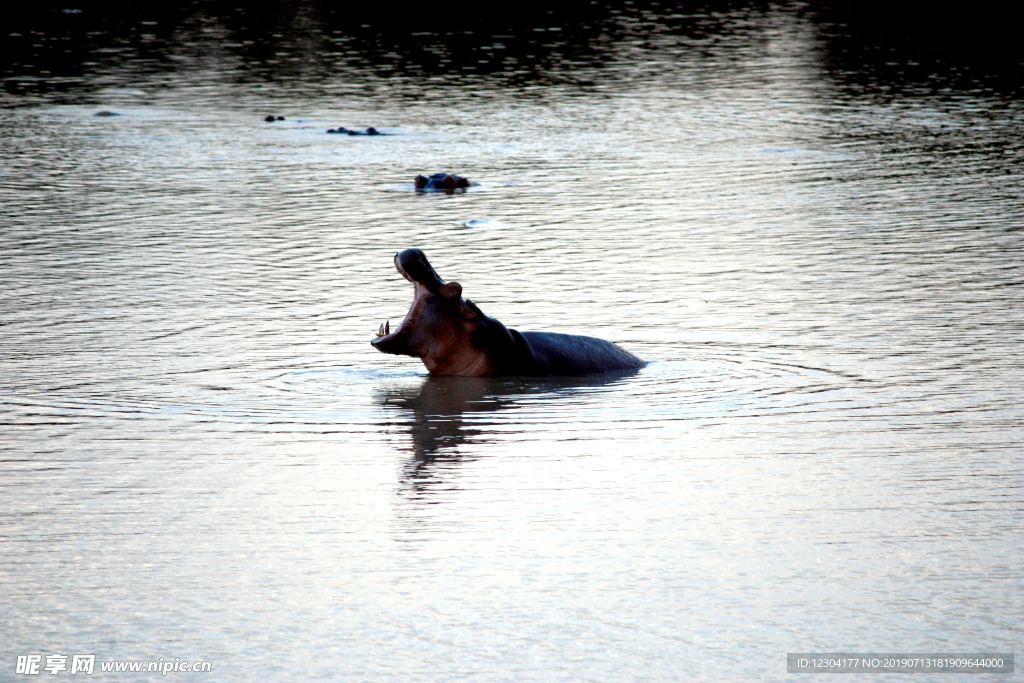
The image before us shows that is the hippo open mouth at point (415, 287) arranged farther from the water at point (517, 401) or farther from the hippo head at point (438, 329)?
the water at point (517, 401)

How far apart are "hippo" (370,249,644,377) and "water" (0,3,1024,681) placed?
0.47 feet

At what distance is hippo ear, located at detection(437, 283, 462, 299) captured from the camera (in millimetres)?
7980

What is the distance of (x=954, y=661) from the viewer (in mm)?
4617

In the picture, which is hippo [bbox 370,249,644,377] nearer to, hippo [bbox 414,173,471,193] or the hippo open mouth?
the hippo open mouth

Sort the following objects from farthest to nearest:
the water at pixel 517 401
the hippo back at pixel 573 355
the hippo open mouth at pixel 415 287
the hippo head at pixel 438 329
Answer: the hippo back at pixel 573 355
the hippo head at pixel 438 329
the hippo open mouth at pixel 415 287
the water at pixel 517 401

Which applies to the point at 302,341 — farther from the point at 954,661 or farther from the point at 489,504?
the point at 954,661

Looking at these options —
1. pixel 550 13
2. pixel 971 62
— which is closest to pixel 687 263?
pixel 971 62

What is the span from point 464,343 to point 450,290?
0.27 m

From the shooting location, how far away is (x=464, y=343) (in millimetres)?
8148

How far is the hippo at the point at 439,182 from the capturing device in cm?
1442

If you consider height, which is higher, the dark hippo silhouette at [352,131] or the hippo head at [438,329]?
the hippo head at [438,329]

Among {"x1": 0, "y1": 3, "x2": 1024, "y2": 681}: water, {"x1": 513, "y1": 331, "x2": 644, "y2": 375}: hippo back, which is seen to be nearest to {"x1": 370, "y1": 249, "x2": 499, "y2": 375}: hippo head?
{"x1": 0, "y1": 3, "x2": 1024, "y2": 681}: water

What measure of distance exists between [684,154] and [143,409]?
9.61 metres

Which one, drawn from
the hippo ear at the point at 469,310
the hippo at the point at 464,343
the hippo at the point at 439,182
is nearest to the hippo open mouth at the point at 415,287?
the hippo at the point at 464,343
